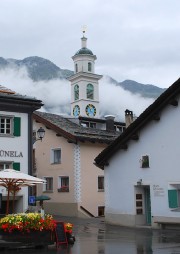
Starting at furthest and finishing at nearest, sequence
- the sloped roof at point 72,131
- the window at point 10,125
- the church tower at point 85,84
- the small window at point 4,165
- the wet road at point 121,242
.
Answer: the church tower at point 85,84 < the sloped roof at point 72,131 < the window at point 10,125 < the small window at point 4,165 < the wet road at point 121,242

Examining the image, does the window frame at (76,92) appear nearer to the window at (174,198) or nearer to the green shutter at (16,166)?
the green shutter at (16,166)

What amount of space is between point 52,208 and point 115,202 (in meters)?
9.10

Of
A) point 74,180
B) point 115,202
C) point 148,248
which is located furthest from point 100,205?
point 148,248

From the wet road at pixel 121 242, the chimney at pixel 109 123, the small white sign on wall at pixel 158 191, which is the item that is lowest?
the wet road at pixel 121 242

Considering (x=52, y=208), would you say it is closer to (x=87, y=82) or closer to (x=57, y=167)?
(x=57, y=167)

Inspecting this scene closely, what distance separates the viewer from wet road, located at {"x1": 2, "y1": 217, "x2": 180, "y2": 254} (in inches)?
570

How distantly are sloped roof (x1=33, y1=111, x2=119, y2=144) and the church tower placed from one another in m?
29.7

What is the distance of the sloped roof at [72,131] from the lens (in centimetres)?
3234

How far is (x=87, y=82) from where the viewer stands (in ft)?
224

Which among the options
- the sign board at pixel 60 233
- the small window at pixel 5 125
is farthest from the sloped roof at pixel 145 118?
the sign board at pixel 60 233

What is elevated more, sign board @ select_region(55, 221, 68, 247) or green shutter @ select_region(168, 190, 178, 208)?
green shutter @ select_region(168, 190, 178, 208)

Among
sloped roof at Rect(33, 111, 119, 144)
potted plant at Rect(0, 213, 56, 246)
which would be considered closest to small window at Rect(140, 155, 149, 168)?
sloped roof at Rect(33, 111, 119, 144)

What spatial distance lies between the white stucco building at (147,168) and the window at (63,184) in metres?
6.74

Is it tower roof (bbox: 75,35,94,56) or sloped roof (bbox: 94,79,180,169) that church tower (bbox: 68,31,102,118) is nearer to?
tower roof (bbox: 75,35,94,56)
